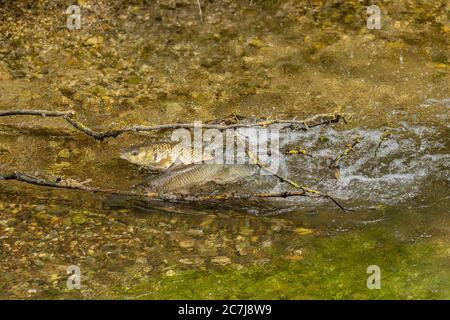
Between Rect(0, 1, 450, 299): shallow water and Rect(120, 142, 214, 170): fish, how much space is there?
287mm

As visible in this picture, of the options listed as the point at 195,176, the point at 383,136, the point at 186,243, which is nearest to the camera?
the point at 186,243

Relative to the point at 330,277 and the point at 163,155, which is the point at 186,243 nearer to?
the point at 163,155

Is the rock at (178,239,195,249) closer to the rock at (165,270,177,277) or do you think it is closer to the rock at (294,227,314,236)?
the rock at (165,270,177,277)

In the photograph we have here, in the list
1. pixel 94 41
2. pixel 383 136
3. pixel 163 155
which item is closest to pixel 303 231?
pixel 163 155

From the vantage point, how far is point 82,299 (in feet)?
14.7

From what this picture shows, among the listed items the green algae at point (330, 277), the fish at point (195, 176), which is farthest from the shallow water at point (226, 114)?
the fish at point (195, 176)

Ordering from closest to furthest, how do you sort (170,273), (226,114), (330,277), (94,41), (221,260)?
(330,277), (170,273), (221,260), (226,114), (94,41)

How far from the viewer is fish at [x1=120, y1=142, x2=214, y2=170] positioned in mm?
5887

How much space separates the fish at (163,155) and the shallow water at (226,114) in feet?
0.94

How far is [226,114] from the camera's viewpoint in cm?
714

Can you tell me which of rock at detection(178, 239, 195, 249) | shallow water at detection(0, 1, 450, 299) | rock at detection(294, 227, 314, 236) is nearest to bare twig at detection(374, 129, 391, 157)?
shallow water at detection(0, 1, 450, 299)

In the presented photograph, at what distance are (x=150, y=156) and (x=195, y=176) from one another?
0.46 m

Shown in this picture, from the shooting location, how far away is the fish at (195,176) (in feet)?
18.8
